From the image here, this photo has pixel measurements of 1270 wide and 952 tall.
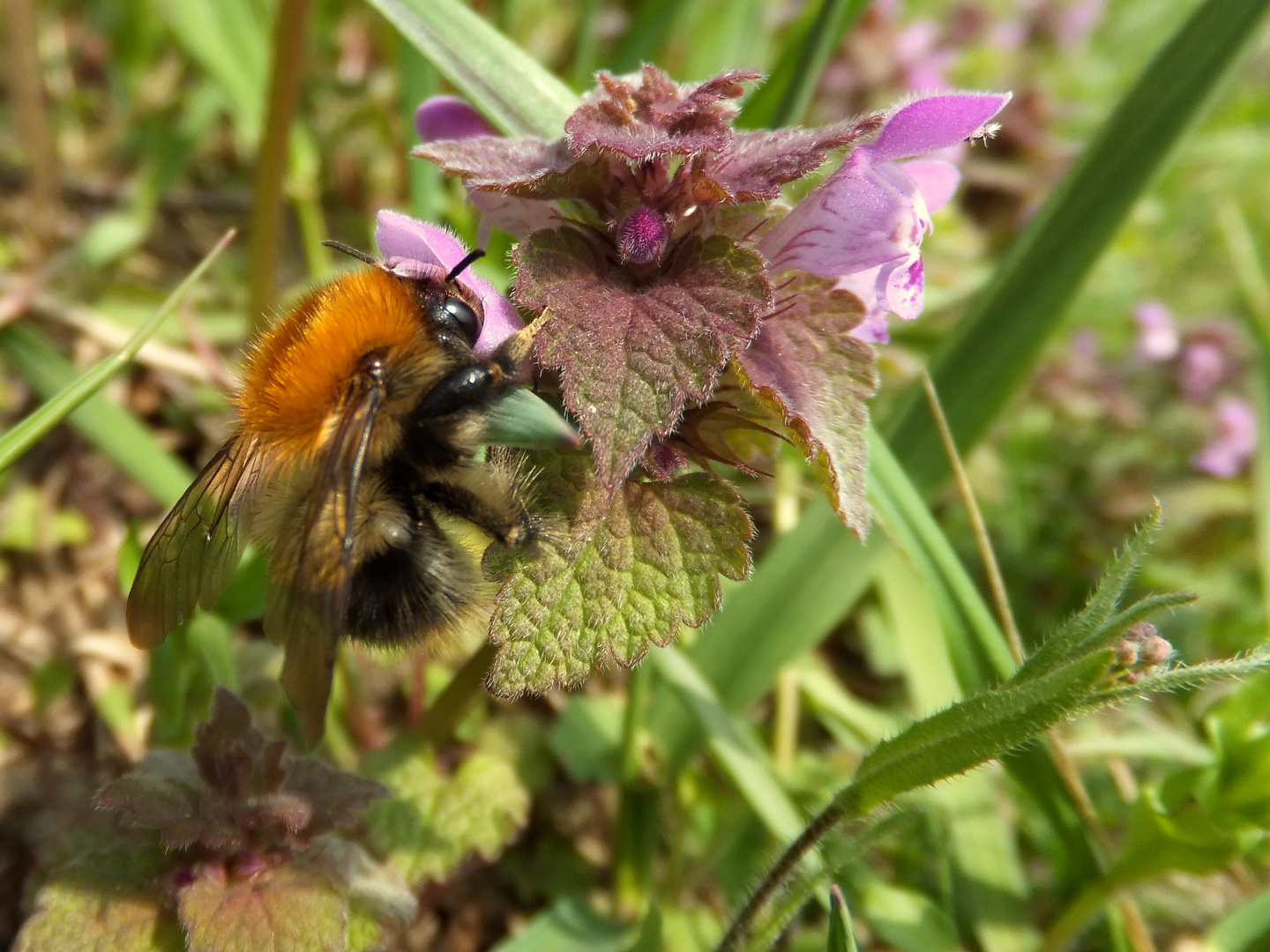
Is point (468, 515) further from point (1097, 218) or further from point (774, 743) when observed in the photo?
point (1097, 218)

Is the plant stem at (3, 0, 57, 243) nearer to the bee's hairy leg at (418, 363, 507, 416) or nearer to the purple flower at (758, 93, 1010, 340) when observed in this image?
the bee's hairy leg at (418, 363, 507, 416)

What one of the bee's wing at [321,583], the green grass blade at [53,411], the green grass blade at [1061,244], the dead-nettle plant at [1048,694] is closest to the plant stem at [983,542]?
the green grass blade at [1061,244]

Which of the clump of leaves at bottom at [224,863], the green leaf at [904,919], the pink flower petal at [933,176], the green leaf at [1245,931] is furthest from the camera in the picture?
the green leaf at [904,919]

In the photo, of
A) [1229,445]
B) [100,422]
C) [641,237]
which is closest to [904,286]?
[641,237]

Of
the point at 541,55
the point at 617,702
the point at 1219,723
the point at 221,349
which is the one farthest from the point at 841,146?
the point at 541,55

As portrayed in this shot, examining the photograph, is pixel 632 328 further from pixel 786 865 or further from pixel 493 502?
pixel 786 865

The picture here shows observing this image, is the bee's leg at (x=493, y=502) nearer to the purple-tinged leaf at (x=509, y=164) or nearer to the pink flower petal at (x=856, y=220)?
the purple-tinged leaf at (x=509, y=164)
